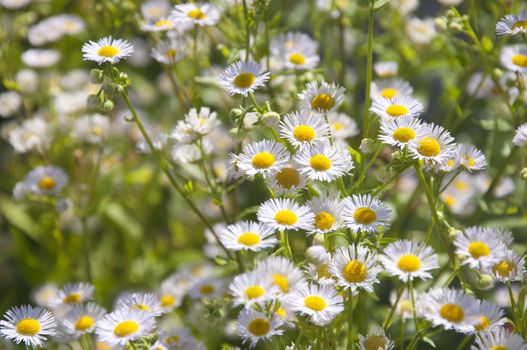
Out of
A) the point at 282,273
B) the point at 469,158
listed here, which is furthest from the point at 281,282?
the point at 469,158

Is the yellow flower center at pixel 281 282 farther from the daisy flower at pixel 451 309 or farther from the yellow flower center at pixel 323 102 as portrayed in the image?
the yellow flower center at pixel 323 102

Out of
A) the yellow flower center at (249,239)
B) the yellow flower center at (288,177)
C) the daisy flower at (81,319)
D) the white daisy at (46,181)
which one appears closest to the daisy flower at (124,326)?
the daisy flower at (81,319)

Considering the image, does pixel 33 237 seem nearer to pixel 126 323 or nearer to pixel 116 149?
pixel 116 149

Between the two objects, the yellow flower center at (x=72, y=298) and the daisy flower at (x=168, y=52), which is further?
the daisy flower at (x=168, y=52)

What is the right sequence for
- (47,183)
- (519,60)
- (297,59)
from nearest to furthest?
(519,60) → (297,59) → (47,183)

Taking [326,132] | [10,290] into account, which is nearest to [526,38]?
[326,132]

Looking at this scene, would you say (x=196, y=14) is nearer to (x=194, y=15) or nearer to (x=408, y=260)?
(x=194, y=15)
